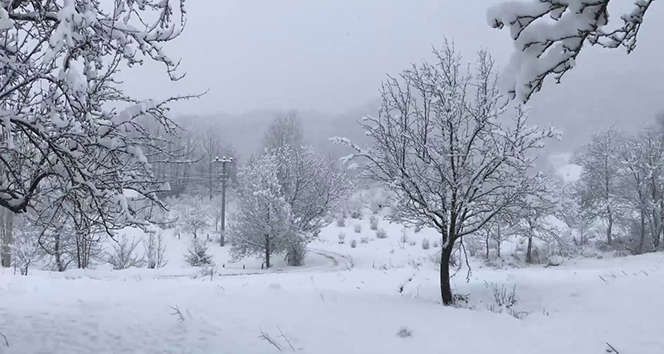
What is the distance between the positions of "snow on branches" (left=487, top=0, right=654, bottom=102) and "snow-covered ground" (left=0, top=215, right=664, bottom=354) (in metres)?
3.69

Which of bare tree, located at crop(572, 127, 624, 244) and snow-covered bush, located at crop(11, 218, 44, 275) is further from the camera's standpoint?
bare tree, located at crop(572, 127, 624, 244)

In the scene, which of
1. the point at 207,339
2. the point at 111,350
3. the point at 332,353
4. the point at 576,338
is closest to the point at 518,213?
the point at 576,338

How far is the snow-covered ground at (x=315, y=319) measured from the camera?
480 cm

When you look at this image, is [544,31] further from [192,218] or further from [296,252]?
[192,218]

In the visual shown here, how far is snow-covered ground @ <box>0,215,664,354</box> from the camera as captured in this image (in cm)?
480

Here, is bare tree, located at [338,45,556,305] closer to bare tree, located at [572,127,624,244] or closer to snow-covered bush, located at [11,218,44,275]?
snow-covered bush, located at [11,218,44,275]

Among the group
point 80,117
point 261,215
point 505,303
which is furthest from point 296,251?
point 80,117

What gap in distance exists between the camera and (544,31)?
82.5 inches

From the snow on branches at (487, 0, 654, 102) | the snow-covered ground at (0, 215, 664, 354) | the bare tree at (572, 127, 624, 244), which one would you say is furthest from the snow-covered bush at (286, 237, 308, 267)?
the snow on branches at (487, 0, 654, 102)

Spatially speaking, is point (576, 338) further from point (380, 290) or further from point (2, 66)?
point (2, 66)

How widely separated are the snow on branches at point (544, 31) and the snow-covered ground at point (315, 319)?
3.69 metres

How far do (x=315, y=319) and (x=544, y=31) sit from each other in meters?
4.87

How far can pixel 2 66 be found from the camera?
343 centimetres

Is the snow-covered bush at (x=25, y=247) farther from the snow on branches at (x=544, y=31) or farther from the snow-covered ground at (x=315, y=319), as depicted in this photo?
the snow on branches at (x=544, y=31)
